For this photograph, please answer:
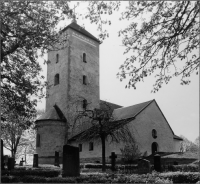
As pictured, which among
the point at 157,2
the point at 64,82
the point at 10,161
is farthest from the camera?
the point at 64,82

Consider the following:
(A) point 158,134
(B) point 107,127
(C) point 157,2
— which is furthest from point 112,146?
(C) point 157,2

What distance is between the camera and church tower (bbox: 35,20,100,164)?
29.9m

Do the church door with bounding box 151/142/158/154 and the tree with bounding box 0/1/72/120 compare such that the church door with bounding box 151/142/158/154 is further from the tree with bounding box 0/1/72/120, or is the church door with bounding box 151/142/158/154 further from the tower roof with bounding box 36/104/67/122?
the tree with bounding box 0/1/72/120

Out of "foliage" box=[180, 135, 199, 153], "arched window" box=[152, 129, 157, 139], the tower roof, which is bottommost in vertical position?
"foliage" box=[180, 135, 199, 153]

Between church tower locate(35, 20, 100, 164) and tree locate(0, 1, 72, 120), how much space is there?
47.7 feet

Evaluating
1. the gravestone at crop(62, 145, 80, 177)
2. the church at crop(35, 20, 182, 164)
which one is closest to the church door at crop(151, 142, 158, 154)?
the church at crop(35, 20, 182, 164)

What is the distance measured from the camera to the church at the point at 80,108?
28766mm

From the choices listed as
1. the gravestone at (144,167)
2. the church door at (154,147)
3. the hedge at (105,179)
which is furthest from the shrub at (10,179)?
the church door at (154,147)

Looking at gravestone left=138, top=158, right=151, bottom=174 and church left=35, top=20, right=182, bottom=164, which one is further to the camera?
church left=35, top=20, right=182, bottom=164

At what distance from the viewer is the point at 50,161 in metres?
29.0

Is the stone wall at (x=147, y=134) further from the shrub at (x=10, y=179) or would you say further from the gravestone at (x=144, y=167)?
the shrub at (x=10, y=179)

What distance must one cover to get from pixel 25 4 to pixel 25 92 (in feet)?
16.1

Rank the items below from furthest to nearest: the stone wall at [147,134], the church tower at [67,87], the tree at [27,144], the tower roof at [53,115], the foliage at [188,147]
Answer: the foliage at [188,147] → the tree at [27,144] → the tower roof at [53,115] → the church tower at [67,87] → the stone wall at [147,134]

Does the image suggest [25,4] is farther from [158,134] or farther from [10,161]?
[158,134]
